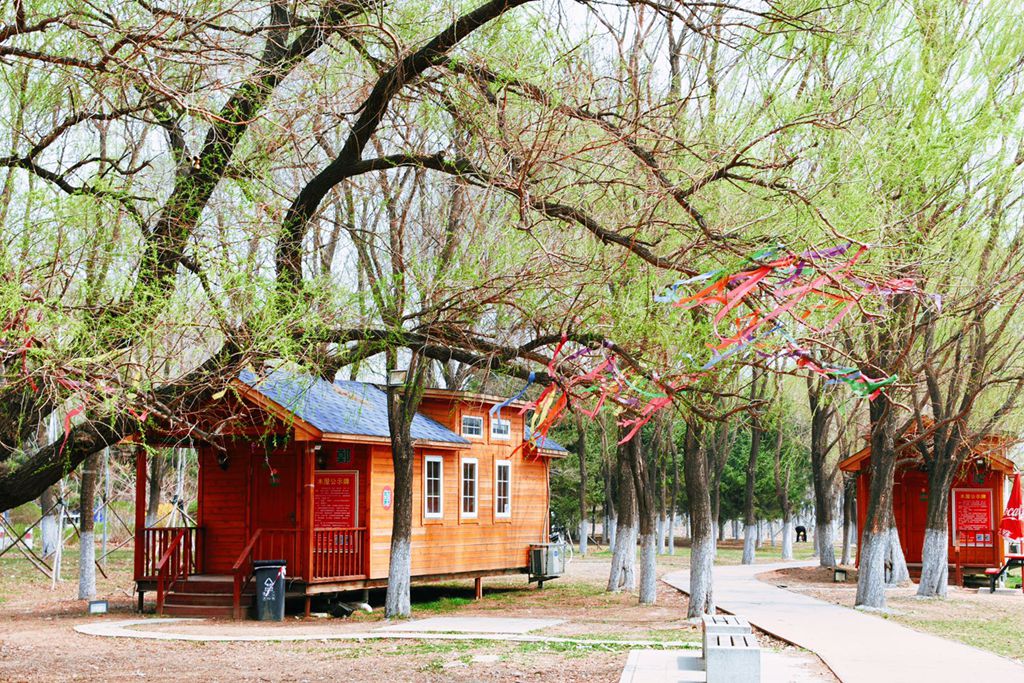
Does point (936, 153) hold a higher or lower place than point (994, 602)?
higher

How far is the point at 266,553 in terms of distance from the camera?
1973cm

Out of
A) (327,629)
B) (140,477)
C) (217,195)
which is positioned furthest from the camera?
(140,477)

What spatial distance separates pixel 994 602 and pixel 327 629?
12721mm

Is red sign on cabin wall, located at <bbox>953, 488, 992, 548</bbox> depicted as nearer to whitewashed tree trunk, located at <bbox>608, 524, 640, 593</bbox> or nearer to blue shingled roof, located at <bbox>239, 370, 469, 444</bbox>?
whitewashed tree trunk, located at <bbox>608, 524, 640, 593</bbox>

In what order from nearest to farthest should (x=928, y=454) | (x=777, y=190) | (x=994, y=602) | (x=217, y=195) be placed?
(x=777, y=190) < (x=217, y=195) < (x=994, y=602) < (x=928, y=454)

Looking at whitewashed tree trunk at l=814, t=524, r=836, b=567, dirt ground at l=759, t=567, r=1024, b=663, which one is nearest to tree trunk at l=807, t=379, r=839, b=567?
whitewashed tree trunk at l=814, t=524, r=836, b=567

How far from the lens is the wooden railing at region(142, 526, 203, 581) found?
1989 centimetres

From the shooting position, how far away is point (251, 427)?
19.9 metres

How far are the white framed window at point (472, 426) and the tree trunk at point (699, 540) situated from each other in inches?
280

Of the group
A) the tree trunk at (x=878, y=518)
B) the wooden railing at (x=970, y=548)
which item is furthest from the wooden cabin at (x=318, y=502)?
the wooden railing at (x=970, y=548)

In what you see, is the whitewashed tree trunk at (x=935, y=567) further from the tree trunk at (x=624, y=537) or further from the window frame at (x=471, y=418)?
the window frame at (x=471, y=418)

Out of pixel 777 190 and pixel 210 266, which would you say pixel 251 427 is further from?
pixel 777 190

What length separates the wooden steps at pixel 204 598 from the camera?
18.8 metres

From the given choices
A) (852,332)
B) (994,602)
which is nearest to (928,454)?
(994,602)
